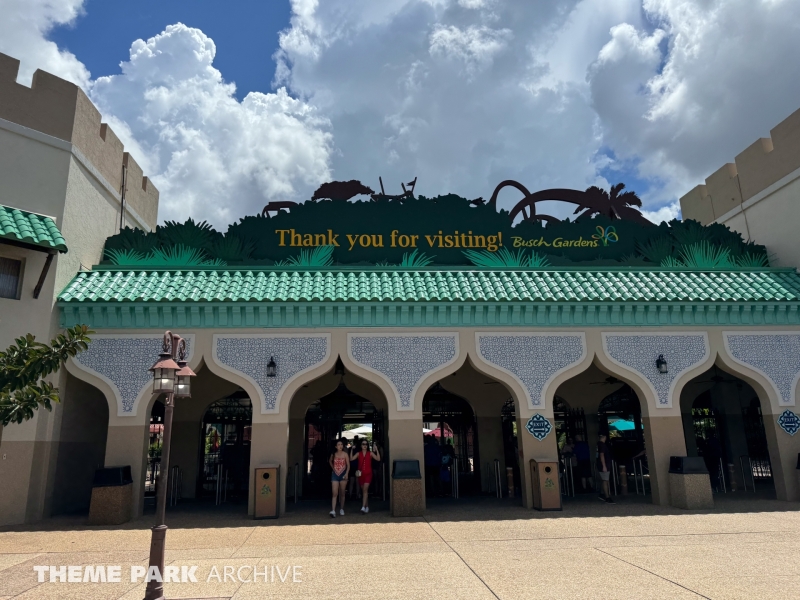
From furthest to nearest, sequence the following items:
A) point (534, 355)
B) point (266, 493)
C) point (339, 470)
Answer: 1. point (534, 355)
2. point (339, 470)
3. point (266, 493)

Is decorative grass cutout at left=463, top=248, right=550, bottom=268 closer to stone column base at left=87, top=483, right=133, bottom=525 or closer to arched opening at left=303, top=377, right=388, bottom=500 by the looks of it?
arched opening at left=303, top=377, right=388, bottom=500

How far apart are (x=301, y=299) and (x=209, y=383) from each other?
4586 millimetres

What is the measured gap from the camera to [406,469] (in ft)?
37.1

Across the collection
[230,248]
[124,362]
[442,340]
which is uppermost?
[230,248]

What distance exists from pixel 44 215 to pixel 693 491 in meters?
14.5

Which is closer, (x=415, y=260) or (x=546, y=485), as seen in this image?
(x=546, y=485)

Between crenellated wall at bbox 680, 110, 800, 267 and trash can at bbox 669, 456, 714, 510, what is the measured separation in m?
6.60

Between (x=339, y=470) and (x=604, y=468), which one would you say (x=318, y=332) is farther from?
(x=604, y=468)

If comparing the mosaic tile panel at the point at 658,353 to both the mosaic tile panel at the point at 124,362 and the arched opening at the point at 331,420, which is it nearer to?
the arched opening at the point at 331,420

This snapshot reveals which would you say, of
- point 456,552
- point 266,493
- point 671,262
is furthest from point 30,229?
point 671,262

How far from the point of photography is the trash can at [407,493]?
11.0 meters

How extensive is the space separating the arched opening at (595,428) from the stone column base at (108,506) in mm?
9987

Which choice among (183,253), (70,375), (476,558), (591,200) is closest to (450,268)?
(591,200)

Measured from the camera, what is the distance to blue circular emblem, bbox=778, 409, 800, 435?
41.3ft
